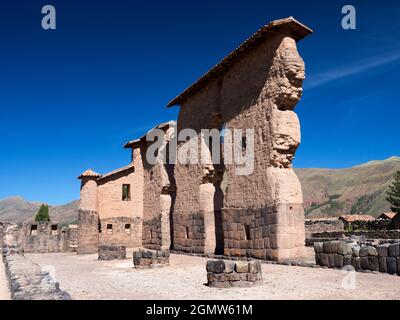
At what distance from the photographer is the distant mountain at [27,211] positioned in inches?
3793

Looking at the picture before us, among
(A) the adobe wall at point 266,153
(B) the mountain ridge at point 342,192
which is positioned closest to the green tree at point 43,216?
(B) the mountain ridge at point 342,192

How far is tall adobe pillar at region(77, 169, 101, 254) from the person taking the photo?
23094 millimetres

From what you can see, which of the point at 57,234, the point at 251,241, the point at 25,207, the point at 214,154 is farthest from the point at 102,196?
the point at 25,207

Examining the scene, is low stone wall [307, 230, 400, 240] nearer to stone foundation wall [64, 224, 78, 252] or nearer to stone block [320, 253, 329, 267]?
stone block [320, 253, 329, 267]

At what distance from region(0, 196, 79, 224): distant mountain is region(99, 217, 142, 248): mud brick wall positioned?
218 ft

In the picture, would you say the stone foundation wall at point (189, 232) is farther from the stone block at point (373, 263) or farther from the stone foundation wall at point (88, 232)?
the stone block at point (373, 263)

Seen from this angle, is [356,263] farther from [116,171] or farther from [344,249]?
[116,171]

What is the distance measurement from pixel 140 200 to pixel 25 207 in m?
129

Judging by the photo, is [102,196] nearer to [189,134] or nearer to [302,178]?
[189,134]

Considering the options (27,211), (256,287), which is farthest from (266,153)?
(27,211)

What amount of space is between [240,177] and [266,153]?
1808 mm

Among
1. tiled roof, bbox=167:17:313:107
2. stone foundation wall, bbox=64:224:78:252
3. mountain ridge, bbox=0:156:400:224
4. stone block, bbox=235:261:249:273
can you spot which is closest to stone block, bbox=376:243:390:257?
stone block, bbox=235:261:249:273

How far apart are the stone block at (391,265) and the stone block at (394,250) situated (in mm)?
99

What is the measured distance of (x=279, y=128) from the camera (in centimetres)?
1287
